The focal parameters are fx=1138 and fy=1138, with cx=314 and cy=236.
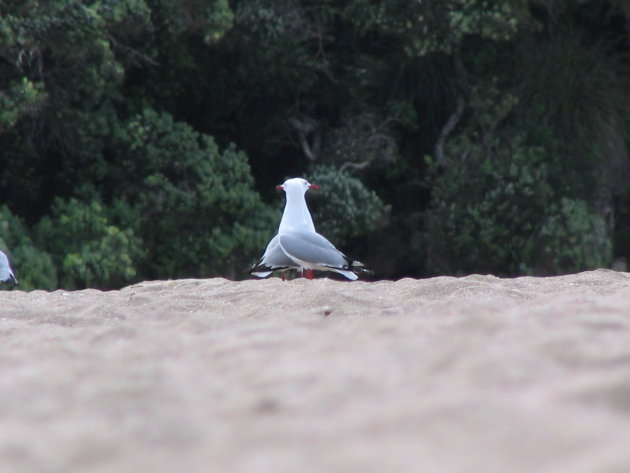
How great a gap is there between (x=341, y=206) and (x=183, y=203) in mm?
2066

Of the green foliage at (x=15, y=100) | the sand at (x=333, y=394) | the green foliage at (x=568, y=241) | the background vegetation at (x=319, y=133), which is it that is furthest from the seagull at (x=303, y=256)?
the green foliage at (x=568, y=241)

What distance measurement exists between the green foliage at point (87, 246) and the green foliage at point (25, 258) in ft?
0.81

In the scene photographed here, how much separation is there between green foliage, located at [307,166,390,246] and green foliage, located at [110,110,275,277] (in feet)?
2.63

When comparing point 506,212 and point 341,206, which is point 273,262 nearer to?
point 341,206

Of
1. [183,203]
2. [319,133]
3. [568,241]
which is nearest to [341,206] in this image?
[319,133]

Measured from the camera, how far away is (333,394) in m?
2.90

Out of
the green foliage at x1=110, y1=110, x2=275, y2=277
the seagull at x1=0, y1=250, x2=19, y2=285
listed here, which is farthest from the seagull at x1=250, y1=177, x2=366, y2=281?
the green foliage at x1=110, y1=110, x2=275, y2=277

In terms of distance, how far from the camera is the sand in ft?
7.89

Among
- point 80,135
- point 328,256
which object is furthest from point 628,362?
point 80,135

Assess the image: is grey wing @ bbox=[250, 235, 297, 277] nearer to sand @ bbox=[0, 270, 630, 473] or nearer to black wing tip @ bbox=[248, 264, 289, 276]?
black wing tip @ bbox=[248, 264, 289, 276]

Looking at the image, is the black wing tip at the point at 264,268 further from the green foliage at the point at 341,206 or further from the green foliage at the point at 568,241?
the green foliage at the point at 568,241

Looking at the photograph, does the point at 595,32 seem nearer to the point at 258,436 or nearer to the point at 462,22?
the point at 462,22

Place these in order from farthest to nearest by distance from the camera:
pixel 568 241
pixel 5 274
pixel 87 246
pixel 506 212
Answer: pixel 506 212, pixel 568 241, pixel 87 246, pixel 5 274

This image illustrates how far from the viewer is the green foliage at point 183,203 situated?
1405cm
